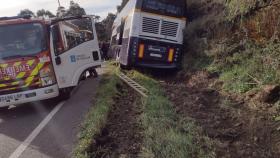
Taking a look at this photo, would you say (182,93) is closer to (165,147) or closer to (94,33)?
(94,33)

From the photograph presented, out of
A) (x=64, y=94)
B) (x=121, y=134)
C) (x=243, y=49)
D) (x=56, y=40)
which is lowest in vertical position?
(x=64, y=94)

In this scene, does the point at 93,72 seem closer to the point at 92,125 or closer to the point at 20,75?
the point at 20,75

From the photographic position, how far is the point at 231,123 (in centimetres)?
667

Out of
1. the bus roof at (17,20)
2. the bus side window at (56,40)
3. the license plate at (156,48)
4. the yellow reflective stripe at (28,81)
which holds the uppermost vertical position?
the bus roof at (17,20)

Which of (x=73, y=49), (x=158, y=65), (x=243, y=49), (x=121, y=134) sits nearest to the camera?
(x=121, y=134)

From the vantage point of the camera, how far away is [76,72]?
35.5 feet

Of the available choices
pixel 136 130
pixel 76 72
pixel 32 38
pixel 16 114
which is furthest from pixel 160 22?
pixel 136 130

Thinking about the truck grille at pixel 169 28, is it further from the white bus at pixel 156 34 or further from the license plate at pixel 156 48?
the license plate at pixel 156 48

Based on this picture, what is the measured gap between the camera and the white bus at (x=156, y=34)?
1434 centimetres

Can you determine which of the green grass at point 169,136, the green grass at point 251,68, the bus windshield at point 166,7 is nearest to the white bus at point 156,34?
the bus windshield at point 166,7

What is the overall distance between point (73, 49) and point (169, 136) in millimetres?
6092

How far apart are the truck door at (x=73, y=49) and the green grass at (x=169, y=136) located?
3.38 metres

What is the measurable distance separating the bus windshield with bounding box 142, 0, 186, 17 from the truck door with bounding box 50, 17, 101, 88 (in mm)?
3333

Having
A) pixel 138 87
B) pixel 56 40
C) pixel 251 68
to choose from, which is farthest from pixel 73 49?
pixel 251 68
